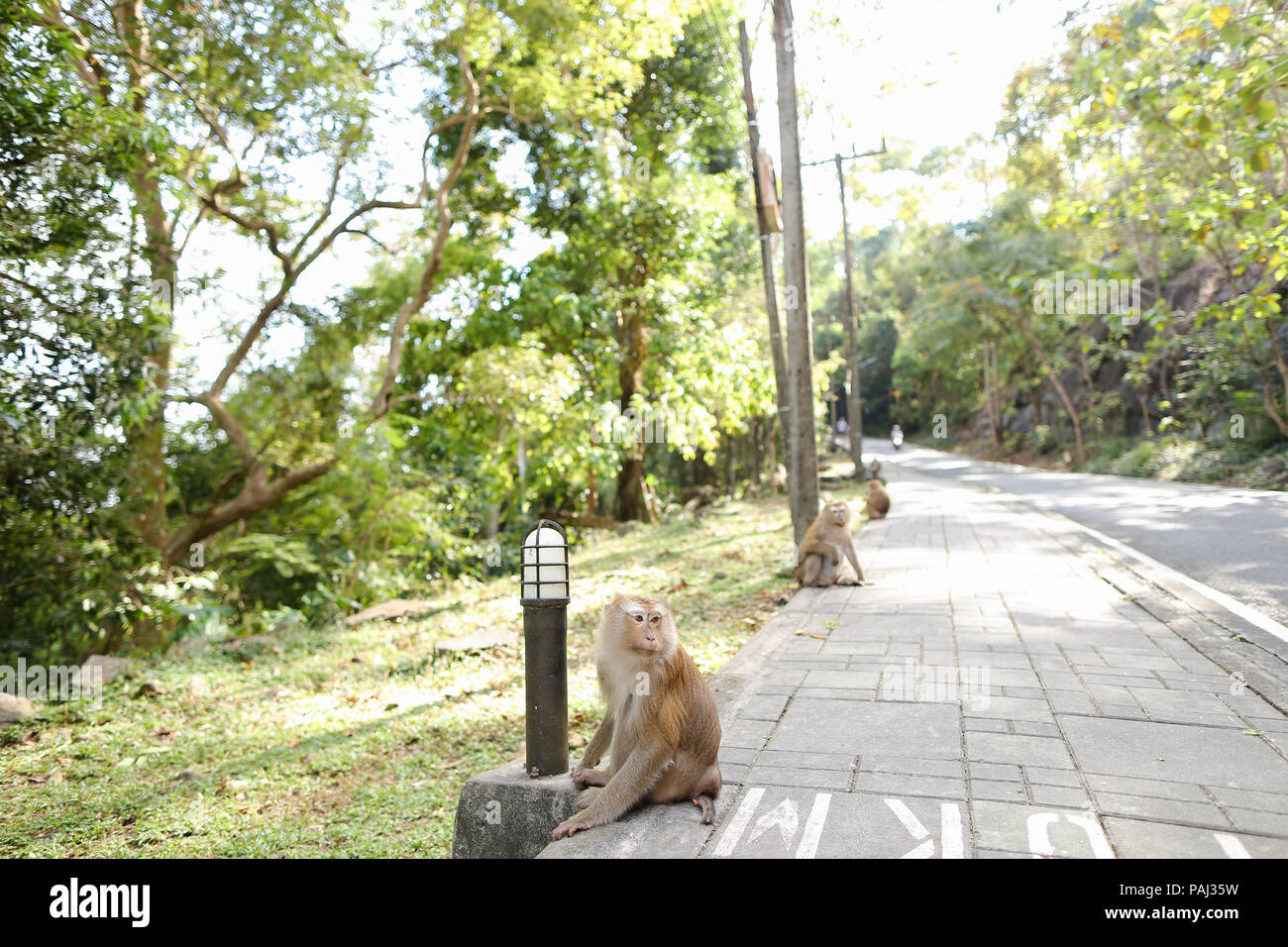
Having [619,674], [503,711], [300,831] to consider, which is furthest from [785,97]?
[300,831]

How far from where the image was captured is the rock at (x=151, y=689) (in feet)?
23.2

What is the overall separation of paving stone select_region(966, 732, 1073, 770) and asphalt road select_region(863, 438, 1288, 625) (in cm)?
347

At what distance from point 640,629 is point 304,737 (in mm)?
4058

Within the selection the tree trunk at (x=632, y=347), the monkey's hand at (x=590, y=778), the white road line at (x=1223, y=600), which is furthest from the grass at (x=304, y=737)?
the tree trunk at (x=632, y=347)

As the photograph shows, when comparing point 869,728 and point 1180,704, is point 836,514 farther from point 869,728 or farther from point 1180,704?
point 869,728

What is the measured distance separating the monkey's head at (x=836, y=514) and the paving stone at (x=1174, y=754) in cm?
432

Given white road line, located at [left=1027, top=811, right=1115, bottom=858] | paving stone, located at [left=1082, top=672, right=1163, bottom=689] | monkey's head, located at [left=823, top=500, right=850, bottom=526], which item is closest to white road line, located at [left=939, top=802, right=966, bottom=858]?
white road line, located at [left=1027, top=811, right=1115, bottom=858]

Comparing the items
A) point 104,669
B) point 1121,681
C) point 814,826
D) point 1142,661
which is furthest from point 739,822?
point 104,669

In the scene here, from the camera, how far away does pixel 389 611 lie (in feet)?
34.3

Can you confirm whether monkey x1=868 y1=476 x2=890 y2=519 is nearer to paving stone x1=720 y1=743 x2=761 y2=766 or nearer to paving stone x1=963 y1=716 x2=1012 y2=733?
paving stone x1=963 y1=716 x2=1012 y2=733

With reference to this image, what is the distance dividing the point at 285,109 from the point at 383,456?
5006mm

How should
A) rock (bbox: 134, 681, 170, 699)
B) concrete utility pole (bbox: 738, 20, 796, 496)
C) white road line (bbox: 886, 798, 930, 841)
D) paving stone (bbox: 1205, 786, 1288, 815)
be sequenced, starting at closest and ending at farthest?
white road line (bbox: 886, 798, 930, 841) < paving stone (bbox: 1205, 786, 1288, 815) < rock (bbox: 134, 681, 170, 699) < concrete utility pole (bbox: 738, 20, 796, 496)

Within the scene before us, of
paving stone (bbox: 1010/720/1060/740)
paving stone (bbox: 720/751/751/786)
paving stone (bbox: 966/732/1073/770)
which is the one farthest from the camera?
paving stone (bbox: 1010/720/1060/740)

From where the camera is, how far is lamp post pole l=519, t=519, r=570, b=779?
3662 mm
